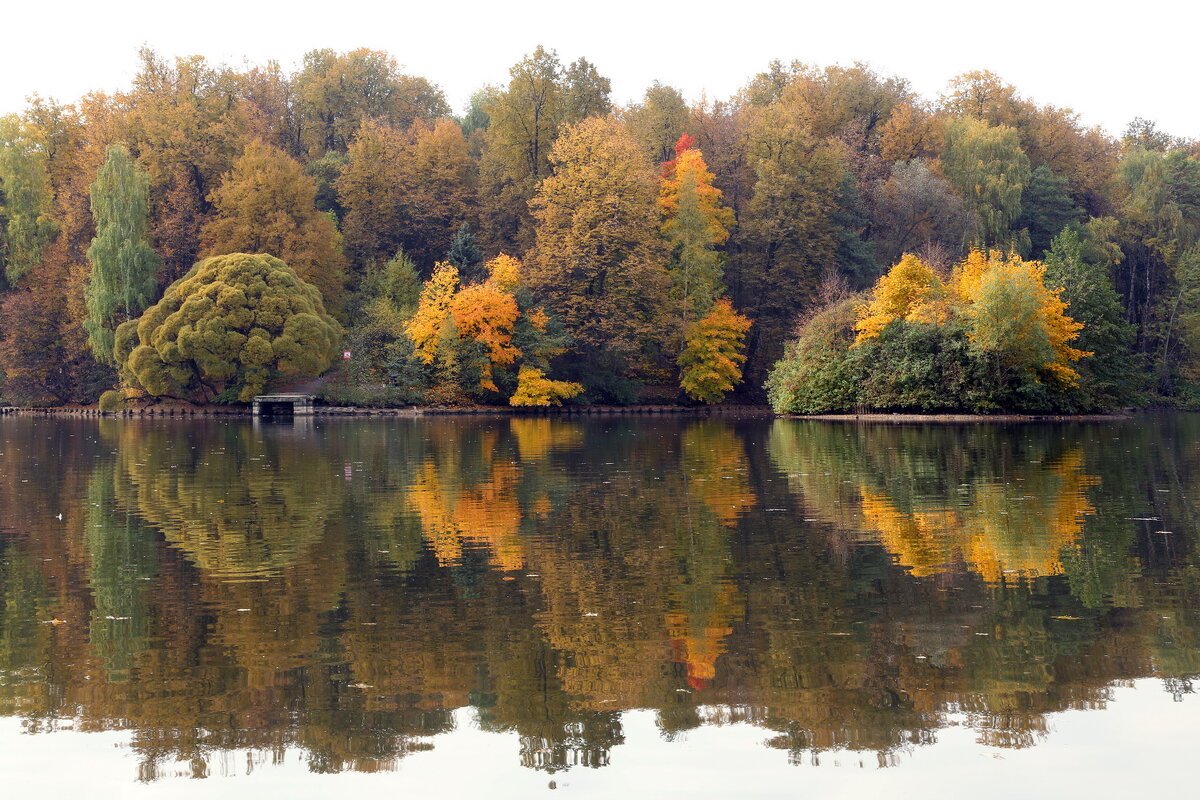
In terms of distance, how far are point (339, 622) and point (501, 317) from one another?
5367 cm

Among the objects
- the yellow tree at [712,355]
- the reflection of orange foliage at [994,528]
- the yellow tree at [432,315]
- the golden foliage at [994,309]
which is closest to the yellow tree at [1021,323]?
the golden foliage at [994,309]

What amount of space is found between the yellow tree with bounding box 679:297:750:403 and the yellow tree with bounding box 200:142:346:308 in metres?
21.5

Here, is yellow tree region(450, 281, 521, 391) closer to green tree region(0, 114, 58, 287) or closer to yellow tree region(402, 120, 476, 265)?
yellow tree region(402, 120, 476, 265)

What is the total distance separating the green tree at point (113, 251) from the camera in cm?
6550

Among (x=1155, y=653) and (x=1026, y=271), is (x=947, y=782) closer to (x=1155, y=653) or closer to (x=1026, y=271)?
(x=1155, y=653)

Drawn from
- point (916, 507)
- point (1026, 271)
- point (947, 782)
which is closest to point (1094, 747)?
point (947, 782)

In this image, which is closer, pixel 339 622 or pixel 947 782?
pixel 947 782

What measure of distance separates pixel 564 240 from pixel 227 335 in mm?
18306

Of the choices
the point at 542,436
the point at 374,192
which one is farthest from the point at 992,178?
the point at 542,436

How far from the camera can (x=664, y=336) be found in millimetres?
66938

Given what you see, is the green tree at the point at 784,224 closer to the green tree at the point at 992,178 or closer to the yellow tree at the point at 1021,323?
the green tree at the point at 992,178

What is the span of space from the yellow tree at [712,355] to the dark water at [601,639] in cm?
4493

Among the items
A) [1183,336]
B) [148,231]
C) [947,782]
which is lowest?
[947,782]

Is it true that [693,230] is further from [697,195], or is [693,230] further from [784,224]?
[784,224]
